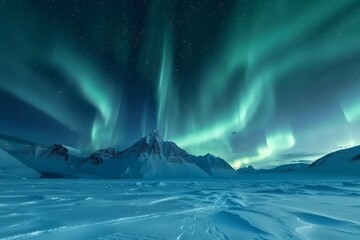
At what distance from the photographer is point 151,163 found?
118 meters

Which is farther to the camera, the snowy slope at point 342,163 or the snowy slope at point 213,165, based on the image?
the snowy slope at point 213,165

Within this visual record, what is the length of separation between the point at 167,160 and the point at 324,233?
128 meters

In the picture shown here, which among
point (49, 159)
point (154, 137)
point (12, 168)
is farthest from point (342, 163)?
point (49, 159)

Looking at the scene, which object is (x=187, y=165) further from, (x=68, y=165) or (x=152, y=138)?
(x=68, y=165)

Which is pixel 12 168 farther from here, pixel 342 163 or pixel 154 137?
pixel 342 163

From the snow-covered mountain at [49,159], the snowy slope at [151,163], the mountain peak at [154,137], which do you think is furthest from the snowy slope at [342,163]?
the snow-covered mountain at [49,159]

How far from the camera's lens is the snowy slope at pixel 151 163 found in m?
105

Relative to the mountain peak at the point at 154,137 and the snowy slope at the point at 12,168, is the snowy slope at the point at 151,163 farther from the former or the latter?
the snowy slope at the point at 12,168

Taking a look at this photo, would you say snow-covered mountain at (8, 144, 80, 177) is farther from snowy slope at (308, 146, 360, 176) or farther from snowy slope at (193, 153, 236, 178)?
snowy slope at (308, 146, 360, 176)

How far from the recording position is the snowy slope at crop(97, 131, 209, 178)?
105 metres

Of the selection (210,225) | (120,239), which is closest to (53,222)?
(120,239)

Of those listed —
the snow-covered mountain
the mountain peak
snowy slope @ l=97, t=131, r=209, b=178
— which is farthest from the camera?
the snow-covered mountain

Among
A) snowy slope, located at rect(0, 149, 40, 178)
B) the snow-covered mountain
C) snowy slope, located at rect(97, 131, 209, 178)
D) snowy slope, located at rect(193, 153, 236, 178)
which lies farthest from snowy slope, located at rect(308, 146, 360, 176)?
the snow-covered mountain

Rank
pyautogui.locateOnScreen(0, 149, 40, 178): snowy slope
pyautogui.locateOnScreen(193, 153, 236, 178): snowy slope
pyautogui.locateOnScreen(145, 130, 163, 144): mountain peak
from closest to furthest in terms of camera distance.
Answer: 1. pyautogui.locateOnScreen(0, 149, 40, 178): snowy slope
2. pyautogui.locateOnScreen(145, 130, 163, 144): mountain peak
3. pyautogui.locateOnScreen(193, 153, 236, 178): snowy slope
